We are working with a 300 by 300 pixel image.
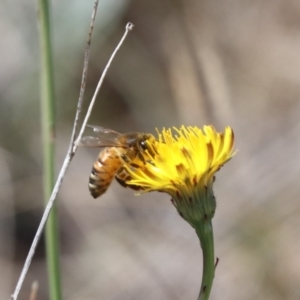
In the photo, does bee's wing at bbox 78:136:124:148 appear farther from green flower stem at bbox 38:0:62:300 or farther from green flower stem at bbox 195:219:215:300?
green flower stem at bbox 195:219:215:300

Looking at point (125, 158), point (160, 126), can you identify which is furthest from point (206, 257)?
point (160, 126)

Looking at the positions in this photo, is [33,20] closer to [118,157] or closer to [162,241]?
[162,241]

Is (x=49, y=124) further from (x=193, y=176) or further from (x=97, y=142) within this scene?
(x=193, y=176)

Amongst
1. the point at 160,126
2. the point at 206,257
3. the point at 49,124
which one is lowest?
the point at 206,257

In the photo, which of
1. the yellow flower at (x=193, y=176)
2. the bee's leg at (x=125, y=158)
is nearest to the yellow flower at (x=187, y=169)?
the yellow flower at (x=193, y=176)

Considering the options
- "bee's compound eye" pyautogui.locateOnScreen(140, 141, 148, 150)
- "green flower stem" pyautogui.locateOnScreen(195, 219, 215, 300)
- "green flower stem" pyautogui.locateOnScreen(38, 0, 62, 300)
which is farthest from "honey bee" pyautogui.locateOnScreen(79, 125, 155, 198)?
"green flower stem" pyautogui.locateOnScreen(195, 219, 215, 300)

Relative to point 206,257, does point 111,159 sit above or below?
above

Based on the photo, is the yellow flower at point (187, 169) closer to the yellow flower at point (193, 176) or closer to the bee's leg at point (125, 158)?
the yellow flower at point (193, 176)
